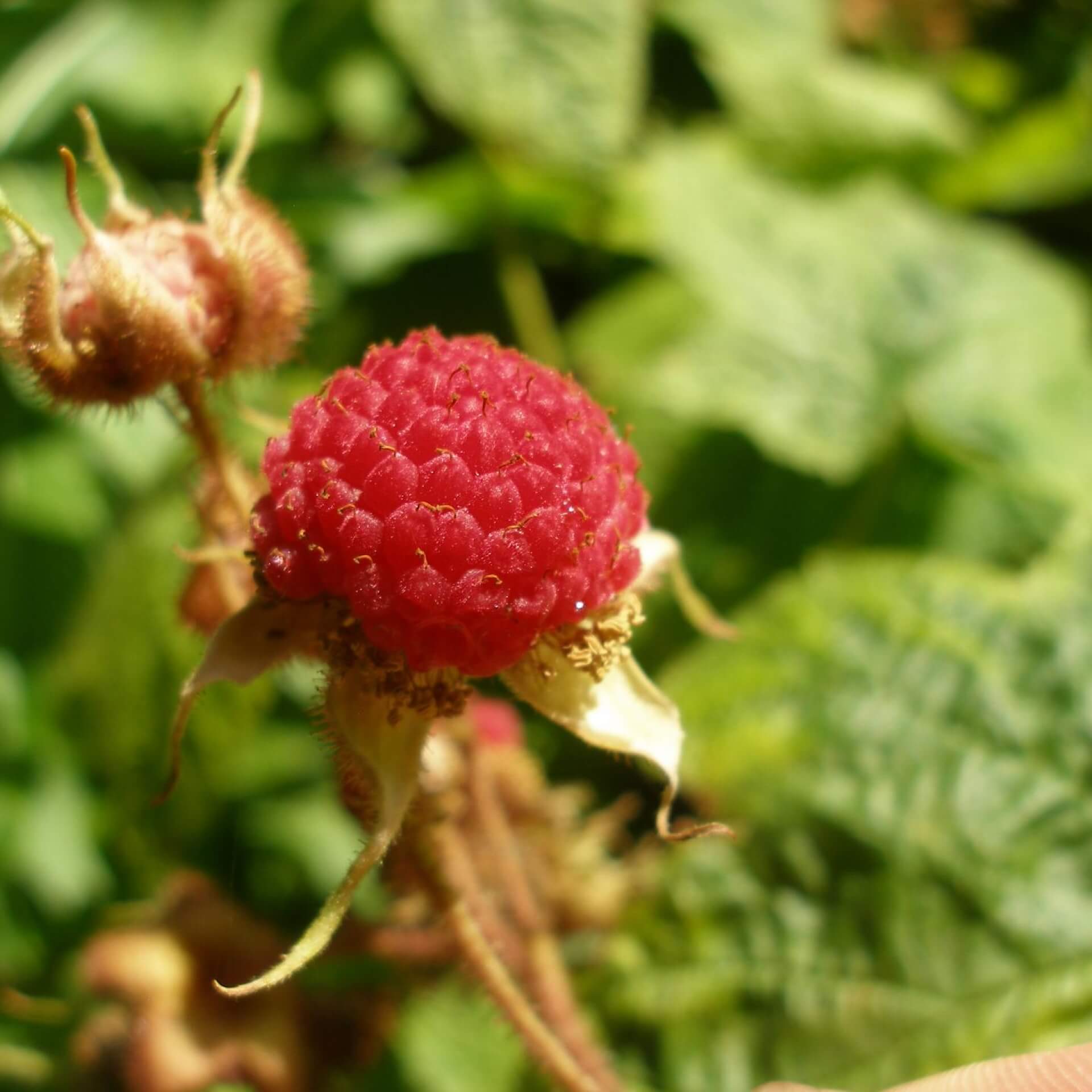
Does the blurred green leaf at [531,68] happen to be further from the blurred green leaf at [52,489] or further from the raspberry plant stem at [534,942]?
A: the raspberry plant stem at [534,942]

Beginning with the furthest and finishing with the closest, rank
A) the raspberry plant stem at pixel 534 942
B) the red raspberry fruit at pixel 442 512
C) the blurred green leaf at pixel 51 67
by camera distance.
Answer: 1. the blurred green leaf at pixel 51 67
2. the raspberry plant stem at pixel 534 942
3. the red raspberry fruit at pixel 442 512

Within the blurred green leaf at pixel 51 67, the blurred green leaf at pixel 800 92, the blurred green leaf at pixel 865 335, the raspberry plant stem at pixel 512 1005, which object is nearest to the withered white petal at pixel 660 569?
the raspberry plant stem at pixel 512 1005

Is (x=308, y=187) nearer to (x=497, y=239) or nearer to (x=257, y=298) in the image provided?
(x=497, y=239)

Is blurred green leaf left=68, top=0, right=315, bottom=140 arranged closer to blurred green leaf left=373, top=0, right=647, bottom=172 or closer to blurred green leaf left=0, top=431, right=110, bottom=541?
blurred green leaf left=373, top=0, right=647, bottom=172

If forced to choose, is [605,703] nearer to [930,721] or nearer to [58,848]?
[930,721]

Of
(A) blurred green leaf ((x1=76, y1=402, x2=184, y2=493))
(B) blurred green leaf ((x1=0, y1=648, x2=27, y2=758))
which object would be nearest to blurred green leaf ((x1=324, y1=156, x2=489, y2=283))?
(A) blurred green leaf ((x1=76, y1=402, x2=184, y2=493))

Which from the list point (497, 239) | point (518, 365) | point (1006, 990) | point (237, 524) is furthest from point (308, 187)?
point (1006, 990)

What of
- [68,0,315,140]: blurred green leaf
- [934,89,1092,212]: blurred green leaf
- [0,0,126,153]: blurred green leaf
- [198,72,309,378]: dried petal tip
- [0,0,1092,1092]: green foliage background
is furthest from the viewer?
[934,89,1092,212]: blurred green leaf
